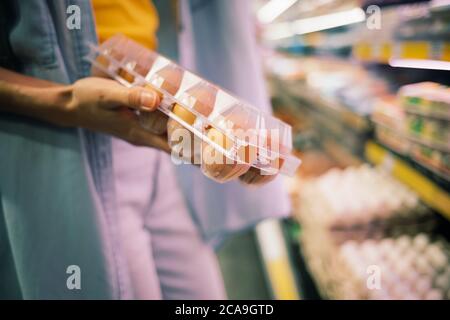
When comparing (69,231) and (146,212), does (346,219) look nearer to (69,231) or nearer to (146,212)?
(146,212)

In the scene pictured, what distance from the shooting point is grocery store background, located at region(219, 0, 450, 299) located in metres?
1.09

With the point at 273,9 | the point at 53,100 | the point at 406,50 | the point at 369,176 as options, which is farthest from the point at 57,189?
the point at 273,9

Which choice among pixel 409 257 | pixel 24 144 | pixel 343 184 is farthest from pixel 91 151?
pixel 343 184

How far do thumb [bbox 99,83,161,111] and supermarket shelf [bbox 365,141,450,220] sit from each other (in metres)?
0.88

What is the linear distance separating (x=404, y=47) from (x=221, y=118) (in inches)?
31.4

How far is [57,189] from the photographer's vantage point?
0.79 metres

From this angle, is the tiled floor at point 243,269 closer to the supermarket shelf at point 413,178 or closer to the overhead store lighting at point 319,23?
the supermarket shelf at point 413,178

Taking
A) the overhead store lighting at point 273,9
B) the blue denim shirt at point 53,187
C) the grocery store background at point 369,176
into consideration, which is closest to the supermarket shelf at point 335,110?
the grocery store background at point 369,176

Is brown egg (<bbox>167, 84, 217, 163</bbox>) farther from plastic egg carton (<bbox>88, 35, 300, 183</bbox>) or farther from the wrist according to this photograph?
the wrist

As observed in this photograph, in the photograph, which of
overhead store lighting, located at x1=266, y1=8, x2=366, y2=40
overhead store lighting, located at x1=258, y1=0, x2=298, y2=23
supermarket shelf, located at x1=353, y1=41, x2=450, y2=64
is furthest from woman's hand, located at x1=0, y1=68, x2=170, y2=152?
overhead store lighting, located at x1=258, y1=0, x2=298, y2=23

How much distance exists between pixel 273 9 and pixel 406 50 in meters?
2.34

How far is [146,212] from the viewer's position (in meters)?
0.99

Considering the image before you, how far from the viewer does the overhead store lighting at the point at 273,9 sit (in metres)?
2.76

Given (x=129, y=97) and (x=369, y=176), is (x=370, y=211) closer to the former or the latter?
(x=369, y=176)
